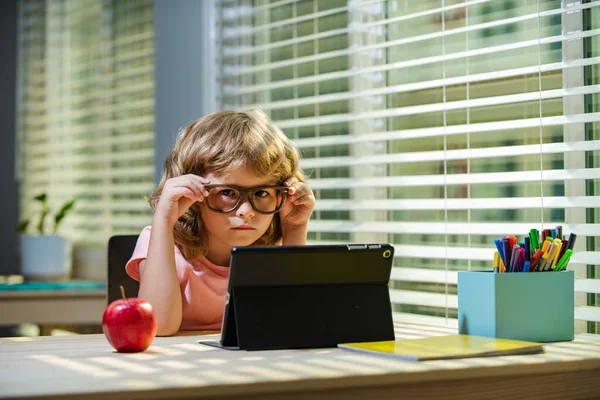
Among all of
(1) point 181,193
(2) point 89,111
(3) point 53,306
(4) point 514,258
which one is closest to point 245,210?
(1) point 181,193

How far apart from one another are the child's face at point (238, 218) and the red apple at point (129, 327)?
1.15 feet

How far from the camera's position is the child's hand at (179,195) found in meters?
1.54

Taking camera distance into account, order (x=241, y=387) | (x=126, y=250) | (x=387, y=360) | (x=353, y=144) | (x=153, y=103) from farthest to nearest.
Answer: (x=153, y=103)
(x=353, y=144)
(x=126, y=250)
(x=387, y=360)
(x=241, y=387)

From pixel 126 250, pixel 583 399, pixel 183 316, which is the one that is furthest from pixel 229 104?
pixel 583 399

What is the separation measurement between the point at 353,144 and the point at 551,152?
2.14ft

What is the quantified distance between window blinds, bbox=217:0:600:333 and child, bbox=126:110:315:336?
356 mm

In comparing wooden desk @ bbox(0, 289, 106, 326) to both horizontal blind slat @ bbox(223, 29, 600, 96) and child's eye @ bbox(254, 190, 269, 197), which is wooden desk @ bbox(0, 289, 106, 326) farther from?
child's eye @ bbox(254, 190, 269, 197)

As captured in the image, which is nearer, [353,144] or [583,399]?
[583,399]

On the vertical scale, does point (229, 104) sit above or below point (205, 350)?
above

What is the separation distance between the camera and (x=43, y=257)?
337cm

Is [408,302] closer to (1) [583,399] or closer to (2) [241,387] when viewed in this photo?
(1) [583,399]

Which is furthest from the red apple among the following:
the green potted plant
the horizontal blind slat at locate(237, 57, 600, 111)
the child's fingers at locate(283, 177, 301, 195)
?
the green potted plant

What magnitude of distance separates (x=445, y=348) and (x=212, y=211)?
1.90 ft

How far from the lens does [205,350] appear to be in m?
1.28
